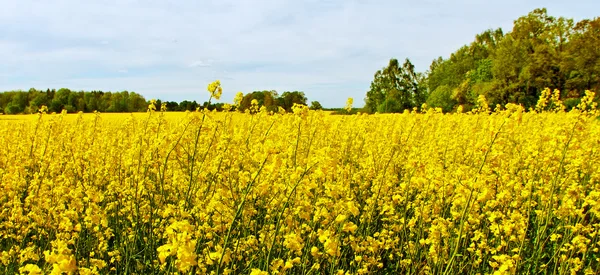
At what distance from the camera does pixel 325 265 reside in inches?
145

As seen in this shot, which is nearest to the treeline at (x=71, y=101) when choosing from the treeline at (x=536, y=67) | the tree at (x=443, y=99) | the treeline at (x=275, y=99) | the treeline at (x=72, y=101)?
the treeline at (x=72, y=101)

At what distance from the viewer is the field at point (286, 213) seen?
263 cm

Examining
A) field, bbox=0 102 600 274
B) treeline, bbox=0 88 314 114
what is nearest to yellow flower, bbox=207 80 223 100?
field, bbox=0 102 600 274

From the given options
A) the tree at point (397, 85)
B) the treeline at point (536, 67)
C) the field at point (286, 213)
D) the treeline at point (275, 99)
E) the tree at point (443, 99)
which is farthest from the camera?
the tree at point (397, 85)

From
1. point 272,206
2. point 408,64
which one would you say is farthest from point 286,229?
point 408,64

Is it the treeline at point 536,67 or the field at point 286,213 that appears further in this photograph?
the treeline at point 536,67

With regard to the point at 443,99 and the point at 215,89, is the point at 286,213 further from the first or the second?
the point at 443,99

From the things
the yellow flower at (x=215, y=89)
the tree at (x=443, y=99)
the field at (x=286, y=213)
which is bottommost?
the field at (x=286, y=213)

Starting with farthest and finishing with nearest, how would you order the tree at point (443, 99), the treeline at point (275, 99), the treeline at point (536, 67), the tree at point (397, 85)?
1. the tree at point (397, 85)
2. the tree at point (443, 99)
3. the treeline at point (536, 67)
4. the treeline at point (275, 99)

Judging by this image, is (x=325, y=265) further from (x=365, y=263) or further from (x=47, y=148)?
(x=47, y=148)

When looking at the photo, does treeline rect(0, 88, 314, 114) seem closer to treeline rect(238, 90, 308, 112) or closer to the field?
treeline rect(238, 90, 308, 112)

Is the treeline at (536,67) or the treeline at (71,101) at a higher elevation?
the treeline at (536,67)

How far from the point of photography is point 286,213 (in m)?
3.25

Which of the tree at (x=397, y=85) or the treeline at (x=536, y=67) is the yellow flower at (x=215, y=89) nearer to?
the treeline at (x=536, y=67)
